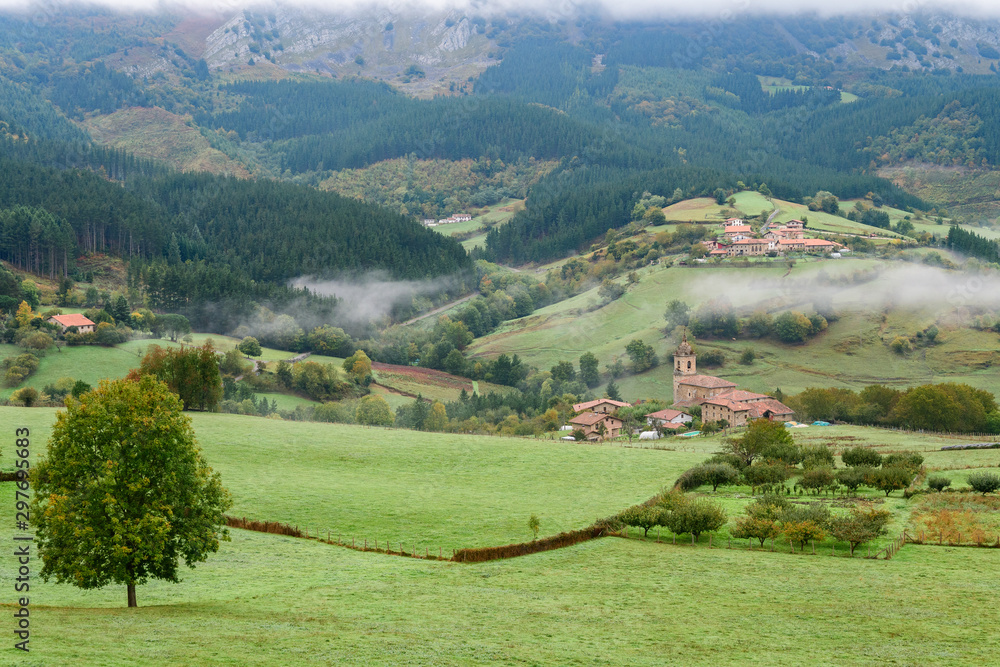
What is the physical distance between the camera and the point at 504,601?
116ft

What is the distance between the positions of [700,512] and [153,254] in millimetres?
155216

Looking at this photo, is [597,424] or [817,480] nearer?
[817,480]

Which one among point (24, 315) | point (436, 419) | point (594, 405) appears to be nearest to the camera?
point (436, 419)

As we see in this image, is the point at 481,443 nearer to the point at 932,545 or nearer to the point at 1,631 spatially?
the point at 932,545

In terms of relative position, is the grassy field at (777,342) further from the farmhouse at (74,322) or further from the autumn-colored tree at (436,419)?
the farmhouse at (74,322)

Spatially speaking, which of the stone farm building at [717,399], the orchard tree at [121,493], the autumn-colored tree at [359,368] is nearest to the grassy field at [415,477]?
the orchard tree at [121,493]

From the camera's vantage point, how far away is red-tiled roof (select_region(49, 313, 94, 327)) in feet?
401

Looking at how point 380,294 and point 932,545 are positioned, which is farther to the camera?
point 380,294

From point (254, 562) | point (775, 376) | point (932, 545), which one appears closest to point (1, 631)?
point (254, 562)

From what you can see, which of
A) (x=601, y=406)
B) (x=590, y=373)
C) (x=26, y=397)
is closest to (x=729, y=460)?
(x=601, y=406)

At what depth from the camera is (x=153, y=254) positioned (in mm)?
179500

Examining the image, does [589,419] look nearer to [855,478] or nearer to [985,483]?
[855,478]

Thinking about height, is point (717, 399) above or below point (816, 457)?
above

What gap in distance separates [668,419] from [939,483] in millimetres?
50066
